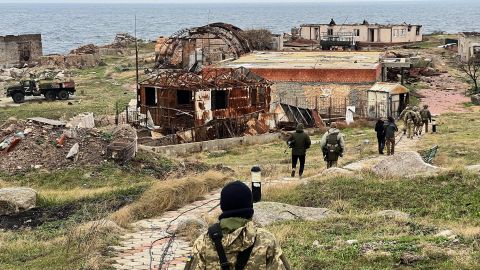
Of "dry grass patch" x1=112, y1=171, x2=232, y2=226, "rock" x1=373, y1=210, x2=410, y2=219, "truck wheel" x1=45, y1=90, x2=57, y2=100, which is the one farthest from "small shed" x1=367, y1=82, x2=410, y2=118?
"rock" x1=373, y1=210, x2=410, y2=219

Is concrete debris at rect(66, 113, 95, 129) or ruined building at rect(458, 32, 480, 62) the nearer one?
concrete debris at rect(66, 113, 95, 129)

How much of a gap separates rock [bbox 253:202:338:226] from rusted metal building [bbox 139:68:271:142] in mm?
15482

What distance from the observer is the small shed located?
32.8m

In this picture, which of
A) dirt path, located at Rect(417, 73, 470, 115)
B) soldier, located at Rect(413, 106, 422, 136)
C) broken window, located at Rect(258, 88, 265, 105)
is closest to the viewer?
soldier, located at Rect(413, 106, 422, 136)

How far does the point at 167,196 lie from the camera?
43.4ft

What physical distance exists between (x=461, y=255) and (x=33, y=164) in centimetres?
1368

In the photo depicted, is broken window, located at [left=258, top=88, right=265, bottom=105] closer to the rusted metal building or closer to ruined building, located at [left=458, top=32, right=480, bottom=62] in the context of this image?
the rusted metal building

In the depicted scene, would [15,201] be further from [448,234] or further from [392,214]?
[448,234]

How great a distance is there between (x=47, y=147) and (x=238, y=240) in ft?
53.1

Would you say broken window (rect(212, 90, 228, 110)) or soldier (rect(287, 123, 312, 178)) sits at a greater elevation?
soldier (rect(287, 123, 312, 178))

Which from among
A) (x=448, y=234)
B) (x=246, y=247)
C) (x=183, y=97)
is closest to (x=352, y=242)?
(x=448, y=234)

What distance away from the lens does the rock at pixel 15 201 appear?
1416 cm

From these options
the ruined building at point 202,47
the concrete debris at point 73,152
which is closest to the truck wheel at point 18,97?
the ruined building at point 202,47

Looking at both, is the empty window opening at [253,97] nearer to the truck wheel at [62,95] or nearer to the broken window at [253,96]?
the broken window at [253,96]
